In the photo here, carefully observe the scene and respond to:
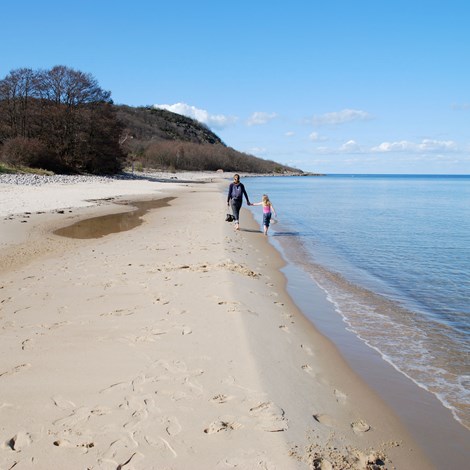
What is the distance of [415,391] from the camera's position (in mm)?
4531

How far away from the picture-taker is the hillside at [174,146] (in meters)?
94.1

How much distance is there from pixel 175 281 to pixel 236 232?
24.2 ft

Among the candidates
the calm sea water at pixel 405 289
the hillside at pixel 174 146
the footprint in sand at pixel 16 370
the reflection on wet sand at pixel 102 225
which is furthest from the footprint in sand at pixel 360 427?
the hillside at pixel 174 146

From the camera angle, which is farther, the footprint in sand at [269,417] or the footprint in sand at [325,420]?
the footprint in sand at [325,420]

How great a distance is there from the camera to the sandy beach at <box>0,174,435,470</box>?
9.58 feet

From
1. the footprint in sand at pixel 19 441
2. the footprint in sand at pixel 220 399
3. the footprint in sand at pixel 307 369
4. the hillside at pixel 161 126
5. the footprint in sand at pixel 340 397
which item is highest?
the hillside at pixel 161 126

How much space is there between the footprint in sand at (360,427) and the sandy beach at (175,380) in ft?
0.05

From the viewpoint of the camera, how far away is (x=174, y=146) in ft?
343

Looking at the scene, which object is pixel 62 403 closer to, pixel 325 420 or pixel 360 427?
pixel 325 420

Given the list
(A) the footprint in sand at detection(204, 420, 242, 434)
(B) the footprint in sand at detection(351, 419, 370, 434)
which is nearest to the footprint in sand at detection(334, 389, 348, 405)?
(B) the footprint in sand at detection(351, 419, 370, 434)

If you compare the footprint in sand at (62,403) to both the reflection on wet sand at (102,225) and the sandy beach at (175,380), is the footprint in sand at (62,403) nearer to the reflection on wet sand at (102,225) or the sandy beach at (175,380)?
the sandy beach at (175,380)

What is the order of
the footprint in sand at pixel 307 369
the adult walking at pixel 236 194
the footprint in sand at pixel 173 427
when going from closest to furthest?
the footprint in sand at pixel 173 427, the footprint in sand at pixel 307 369, the adult walking at pixel 236 194

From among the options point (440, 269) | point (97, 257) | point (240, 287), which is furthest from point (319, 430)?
point (440, 269)

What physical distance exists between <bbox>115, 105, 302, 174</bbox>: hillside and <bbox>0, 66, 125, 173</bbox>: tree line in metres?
5.63
